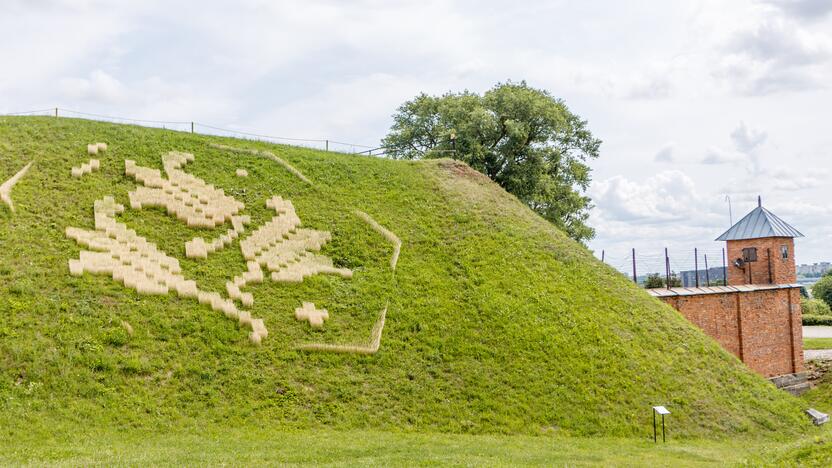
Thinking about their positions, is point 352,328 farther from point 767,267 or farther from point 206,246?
point 767,267

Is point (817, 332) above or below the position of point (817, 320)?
below

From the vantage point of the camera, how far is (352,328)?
732 inches

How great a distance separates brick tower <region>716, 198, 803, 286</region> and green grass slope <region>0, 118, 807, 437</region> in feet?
32.7

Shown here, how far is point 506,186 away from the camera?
3766 cm

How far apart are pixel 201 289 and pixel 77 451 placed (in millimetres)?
6650

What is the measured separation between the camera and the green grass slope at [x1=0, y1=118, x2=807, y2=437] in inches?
597

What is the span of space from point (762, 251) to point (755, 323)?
4187 mm

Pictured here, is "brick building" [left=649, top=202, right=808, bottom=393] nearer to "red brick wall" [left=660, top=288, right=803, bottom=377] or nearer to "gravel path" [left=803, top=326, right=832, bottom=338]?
"red brick wall" [left=660, top=288, right=803, bottom=377]

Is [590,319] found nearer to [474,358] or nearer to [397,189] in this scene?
[474,358]

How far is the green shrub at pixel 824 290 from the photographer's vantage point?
6806 cm

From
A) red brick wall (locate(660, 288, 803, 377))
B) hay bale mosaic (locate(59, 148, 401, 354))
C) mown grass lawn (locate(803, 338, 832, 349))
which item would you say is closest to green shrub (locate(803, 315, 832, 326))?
mown grass lawn (locate(803, 338, 832, 349))

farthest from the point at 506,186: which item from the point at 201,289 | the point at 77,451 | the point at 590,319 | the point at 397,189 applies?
the point at 77,451

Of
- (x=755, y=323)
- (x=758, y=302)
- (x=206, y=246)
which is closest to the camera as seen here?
(x=206, y=246)

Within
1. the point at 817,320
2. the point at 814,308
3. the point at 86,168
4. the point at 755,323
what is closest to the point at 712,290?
the point at 755,323
